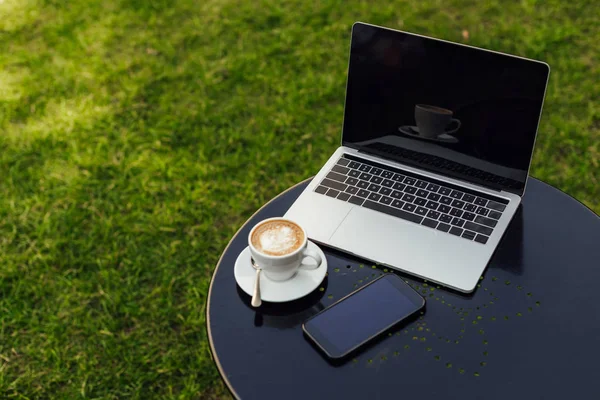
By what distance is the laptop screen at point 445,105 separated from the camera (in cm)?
151

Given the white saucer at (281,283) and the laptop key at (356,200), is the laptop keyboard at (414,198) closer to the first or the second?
the laptop key at (356,200)

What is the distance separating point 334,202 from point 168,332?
3.25 feet

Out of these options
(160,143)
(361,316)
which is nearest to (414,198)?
(361,316)

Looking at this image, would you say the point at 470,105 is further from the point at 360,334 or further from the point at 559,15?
the point at 559,15

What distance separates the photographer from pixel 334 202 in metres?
1.64

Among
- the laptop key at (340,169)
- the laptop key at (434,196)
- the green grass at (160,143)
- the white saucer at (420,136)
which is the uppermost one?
the white saucer at (420,136)

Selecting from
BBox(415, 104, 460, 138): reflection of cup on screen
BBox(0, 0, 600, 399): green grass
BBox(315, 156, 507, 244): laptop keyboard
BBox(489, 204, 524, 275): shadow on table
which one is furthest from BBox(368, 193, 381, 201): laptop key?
BBox(0, 0, 600, 399): green grass

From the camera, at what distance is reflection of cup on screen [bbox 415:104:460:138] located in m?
1.60

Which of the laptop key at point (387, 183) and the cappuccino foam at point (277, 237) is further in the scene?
the laptop key at point (387, 183)

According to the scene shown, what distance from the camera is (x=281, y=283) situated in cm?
142

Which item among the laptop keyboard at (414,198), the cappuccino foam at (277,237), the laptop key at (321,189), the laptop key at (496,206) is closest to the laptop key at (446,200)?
the laptop keyboard at (414,198)

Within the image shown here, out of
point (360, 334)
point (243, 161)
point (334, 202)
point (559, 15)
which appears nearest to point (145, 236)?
point (243, 161)

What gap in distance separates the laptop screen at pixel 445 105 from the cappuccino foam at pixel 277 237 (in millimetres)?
435

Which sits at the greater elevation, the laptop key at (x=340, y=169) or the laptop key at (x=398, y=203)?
the laptop key at (x=340, y=169)
